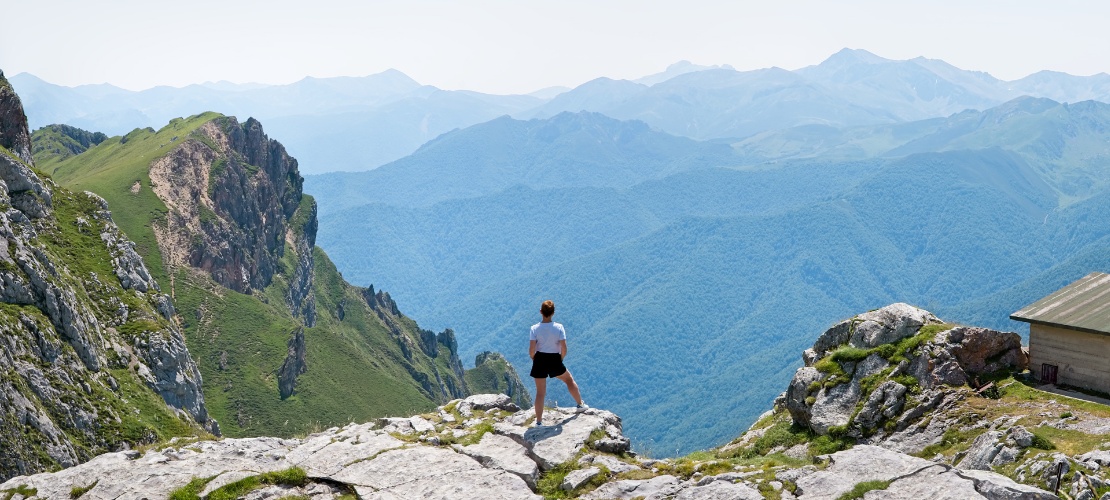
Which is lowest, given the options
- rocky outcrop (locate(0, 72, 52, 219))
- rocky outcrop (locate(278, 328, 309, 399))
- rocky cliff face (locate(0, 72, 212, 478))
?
rocky outcrop (locate(278, 328, 309, 399))

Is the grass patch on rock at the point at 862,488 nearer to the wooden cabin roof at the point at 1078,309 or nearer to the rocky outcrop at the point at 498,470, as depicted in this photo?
the rocky outcrop at the point at 498,470

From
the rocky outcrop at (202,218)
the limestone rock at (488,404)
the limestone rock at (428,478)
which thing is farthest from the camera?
the rocky outcrop at (202,218)

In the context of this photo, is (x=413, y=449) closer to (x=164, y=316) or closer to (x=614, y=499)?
(x=614, y=499)

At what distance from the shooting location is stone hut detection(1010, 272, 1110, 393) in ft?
104

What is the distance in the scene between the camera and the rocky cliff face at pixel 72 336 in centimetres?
6744

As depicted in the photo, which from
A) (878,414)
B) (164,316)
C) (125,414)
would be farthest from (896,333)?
(164,316)

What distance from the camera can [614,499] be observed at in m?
23.8

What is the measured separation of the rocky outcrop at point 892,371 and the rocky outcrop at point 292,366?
421 ft

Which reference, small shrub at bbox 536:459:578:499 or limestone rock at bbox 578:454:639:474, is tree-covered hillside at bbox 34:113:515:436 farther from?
small shrub at bbox 536:459:578:499

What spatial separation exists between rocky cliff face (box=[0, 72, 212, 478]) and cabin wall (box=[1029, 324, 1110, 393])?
→ 197 feet

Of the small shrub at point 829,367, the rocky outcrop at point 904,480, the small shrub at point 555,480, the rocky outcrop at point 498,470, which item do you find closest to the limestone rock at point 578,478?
the rocky outcrop at point 498,470

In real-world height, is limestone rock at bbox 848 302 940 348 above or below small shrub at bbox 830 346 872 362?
above

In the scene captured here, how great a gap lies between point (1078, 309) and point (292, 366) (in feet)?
454

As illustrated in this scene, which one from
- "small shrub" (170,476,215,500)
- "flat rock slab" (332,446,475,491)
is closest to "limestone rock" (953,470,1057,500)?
"flat rock slab" (332,446,475,491)
